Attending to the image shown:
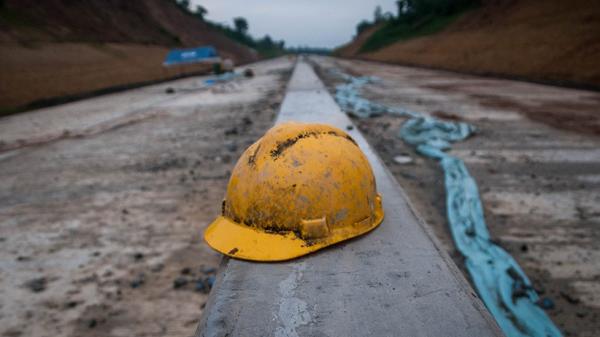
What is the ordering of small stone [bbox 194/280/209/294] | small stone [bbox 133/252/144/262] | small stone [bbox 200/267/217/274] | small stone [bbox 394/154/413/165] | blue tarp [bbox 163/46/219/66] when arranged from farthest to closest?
1. blue tarp [bbox 163/46/219/66]
2. small stone [bbox 394/154/413/165]
3. small stone [bbox 133/252/144/262]
4. small stone [bbox 200/267/217/274]
5. small stone [bbox 194/280/209/294]

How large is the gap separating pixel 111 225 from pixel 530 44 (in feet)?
61.0

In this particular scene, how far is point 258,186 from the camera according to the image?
1.98 meters

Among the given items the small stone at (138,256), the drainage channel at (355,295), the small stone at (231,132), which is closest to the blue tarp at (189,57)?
the small stone at (231,132)

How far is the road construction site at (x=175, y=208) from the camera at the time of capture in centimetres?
224

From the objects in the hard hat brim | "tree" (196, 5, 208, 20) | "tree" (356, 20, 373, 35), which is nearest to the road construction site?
the hard hat brim

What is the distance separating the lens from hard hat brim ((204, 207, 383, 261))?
188 cm

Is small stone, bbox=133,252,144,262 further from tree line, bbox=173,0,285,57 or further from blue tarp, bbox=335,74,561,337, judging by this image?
tree line, bbox=173,0,285,57

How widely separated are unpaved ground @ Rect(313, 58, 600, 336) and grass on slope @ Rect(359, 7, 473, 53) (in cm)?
3202

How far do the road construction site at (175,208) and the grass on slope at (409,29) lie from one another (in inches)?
1271

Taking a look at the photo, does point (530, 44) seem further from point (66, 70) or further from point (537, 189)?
point (66, 70)

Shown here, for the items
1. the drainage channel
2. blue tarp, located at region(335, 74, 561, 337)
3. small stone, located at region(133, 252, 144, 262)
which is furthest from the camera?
Result: small stone, located at region(133, 252, 144, 262)

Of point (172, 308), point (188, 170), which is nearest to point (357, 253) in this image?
point (172, 308)

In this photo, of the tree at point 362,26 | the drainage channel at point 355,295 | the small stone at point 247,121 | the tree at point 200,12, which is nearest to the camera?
the drainage channel at point 355,295

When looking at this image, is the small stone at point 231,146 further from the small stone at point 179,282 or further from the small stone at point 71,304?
the small stone at point 71,304
